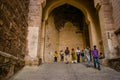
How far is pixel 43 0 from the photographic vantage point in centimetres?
812

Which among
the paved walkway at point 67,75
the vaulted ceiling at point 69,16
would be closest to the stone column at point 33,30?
the paved walkway at point 67,75

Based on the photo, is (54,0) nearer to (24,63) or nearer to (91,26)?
(91,26)

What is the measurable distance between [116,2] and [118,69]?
11.2ft

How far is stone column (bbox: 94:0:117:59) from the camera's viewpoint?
6836mm

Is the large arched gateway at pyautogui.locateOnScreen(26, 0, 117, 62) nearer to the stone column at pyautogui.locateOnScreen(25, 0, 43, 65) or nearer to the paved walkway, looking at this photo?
the stone column at pyautogui.locateOnScreen(25, 0, 43, 65)

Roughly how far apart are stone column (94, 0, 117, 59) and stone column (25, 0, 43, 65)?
3741 mm

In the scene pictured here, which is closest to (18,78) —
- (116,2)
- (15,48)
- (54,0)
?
(15,48)

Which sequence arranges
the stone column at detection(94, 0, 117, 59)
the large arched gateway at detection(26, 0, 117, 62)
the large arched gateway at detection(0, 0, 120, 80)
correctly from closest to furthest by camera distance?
the large arched gateway at detection(0, 0, 120, 80) < the stone column at detection(94, 0, 117, 59) < the large arched gateway at detection(26, 0, 117, 62)

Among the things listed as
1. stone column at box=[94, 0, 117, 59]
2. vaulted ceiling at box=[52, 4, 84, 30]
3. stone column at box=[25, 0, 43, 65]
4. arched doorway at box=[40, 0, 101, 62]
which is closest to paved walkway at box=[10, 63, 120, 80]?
stone column at box=[25, 0, 43, 65]

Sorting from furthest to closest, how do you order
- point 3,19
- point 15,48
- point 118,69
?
point 118,69 < point 15,48 < point 3,19

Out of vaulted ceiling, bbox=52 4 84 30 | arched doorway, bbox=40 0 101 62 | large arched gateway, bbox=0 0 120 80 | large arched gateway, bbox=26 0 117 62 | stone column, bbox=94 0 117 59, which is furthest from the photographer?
vaulted ceiling, bbox=52 4 84 30

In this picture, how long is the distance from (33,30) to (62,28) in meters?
7.95

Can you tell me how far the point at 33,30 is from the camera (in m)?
7.30

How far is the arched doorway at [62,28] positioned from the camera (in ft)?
32.5
